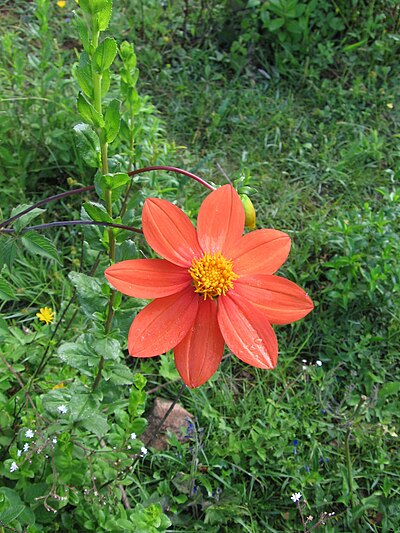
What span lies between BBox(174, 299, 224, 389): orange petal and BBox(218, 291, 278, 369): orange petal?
0.03 meters

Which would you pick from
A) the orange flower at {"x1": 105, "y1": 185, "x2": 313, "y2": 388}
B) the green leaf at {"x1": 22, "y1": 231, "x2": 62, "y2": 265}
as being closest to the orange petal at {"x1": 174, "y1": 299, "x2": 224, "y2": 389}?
the orange flower at {"x1": 105, "y1": 185, "x2": 313, "y2": 388}

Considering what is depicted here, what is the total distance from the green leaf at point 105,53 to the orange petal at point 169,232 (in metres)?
0.24

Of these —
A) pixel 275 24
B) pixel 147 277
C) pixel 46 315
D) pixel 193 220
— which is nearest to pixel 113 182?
pixel 147 277

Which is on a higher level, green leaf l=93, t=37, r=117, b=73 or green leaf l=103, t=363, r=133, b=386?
green leaf l=93, t=37, r=117, b=73

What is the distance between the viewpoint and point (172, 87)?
308 cm

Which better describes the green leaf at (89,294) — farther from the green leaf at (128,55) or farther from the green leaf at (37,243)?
the green leaf at (128,55)

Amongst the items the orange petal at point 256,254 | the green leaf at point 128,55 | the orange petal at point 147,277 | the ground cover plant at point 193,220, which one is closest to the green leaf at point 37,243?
the ground cover plant at point 193,220

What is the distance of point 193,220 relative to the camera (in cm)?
237

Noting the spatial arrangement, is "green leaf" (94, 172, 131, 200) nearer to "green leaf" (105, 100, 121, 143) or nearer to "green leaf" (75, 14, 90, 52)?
"green leaf" (105, 100, 121, 143)

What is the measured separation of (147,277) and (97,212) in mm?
166

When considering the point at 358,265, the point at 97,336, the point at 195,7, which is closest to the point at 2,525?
the point at 97,336

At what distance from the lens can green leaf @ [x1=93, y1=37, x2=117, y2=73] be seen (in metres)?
0.95

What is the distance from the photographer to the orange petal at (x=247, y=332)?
1039 mm

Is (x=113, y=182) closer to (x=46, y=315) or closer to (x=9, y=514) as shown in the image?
(x=9, y=514)
